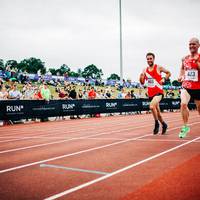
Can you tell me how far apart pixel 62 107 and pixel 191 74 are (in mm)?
12953

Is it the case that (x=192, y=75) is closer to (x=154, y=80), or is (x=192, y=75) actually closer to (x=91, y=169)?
(x=154, y=80)

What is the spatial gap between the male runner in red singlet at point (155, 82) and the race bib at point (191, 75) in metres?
1.62

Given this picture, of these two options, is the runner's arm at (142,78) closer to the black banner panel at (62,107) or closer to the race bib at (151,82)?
the race bib at (151,82)

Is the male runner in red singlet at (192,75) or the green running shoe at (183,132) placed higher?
the male runner in red singlet at (192,75)

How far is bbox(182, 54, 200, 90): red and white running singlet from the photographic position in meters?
7.34

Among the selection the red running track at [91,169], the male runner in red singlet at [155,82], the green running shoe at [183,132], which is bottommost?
the red running track at [91,169]

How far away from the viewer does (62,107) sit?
63.8 feet

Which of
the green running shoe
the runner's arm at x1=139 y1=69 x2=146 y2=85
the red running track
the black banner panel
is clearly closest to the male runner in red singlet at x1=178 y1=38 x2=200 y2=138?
the green running shoe

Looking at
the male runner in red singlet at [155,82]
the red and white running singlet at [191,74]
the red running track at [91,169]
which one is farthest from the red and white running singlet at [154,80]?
the red running track at [91,169]

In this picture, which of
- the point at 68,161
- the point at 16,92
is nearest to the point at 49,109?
the point at 16,92

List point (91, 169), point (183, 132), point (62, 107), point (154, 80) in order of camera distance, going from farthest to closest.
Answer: point (62, 107) < point (154, 80) < point (183, 132) < point (91, 169)

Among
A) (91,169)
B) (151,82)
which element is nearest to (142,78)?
(151,82)

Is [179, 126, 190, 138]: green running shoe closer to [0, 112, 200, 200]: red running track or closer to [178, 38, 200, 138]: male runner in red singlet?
[178, 38, 200, 138]: male runner in red singlet

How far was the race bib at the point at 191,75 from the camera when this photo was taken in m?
7.34
